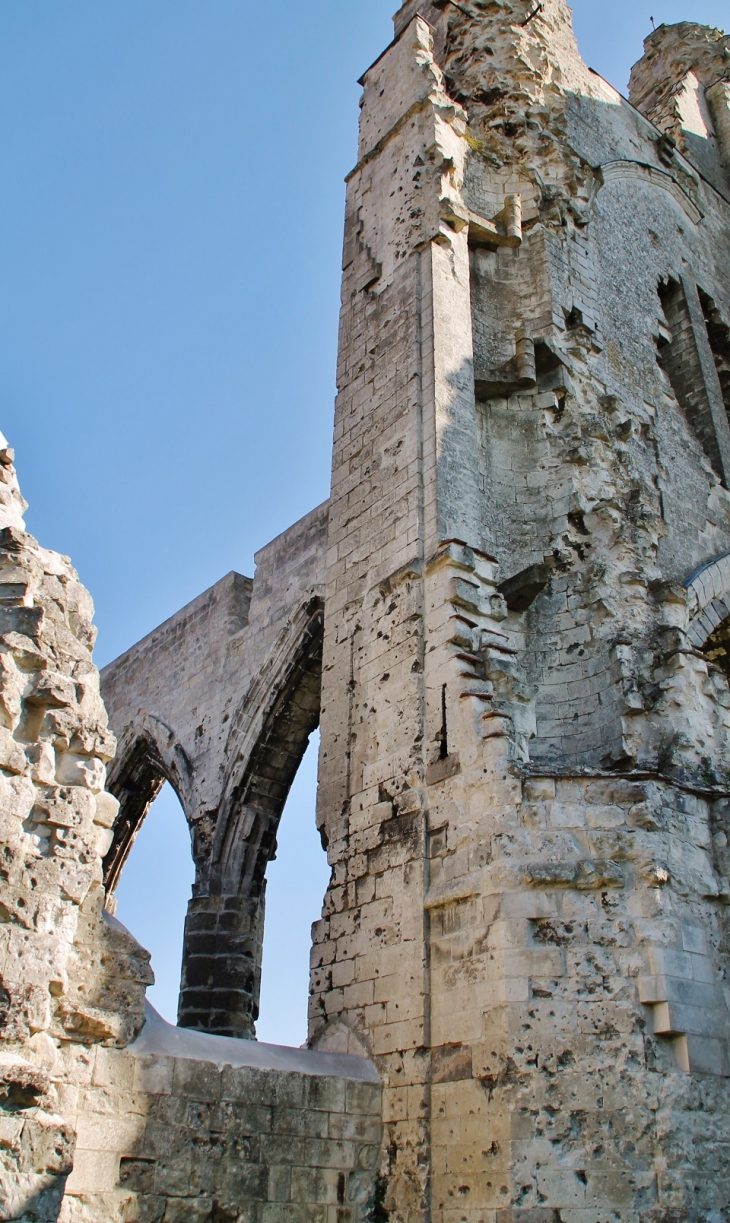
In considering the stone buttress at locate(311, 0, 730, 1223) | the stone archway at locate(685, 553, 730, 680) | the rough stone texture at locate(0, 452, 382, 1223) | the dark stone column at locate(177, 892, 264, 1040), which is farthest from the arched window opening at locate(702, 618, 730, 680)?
the dark stone column at locate(177, 892, 264, 1040)

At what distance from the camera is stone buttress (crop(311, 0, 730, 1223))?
14.4ft

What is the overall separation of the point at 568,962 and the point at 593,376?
4583 millimetres

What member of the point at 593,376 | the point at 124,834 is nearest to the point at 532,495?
the point at 593,376

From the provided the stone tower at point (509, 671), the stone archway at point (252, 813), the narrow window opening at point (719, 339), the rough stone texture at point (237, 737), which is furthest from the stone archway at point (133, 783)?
the narrow window opening at point (719, 339)

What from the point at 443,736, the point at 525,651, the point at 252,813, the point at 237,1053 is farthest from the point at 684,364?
the point at 237,1053

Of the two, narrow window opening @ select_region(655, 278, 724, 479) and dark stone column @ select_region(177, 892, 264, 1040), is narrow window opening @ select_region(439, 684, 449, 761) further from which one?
dark stone column @ select_region(177, 892, 264, 1040)

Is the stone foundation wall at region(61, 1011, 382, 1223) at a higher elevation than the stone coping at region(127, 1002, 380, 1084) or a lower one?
lower

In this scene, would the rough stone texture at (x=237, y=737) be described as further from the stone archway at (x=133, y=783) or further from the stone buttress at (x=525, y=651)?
the stone buttress at (x=525, y=651)

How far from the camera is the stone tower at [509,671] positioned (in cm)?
442

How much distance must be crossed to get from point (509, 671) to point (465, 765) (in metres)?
0.71

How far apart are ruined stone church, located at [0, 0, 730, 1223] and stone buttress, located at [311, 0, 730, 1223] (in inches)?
0.7

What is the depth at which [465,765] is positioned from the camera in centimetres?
512

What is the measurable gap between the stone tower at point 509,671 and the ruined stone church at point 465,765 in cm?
2

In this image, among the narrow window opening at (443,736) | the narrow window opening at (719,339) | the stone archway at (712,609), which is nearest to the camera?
the narrow window opening at (443,736)
